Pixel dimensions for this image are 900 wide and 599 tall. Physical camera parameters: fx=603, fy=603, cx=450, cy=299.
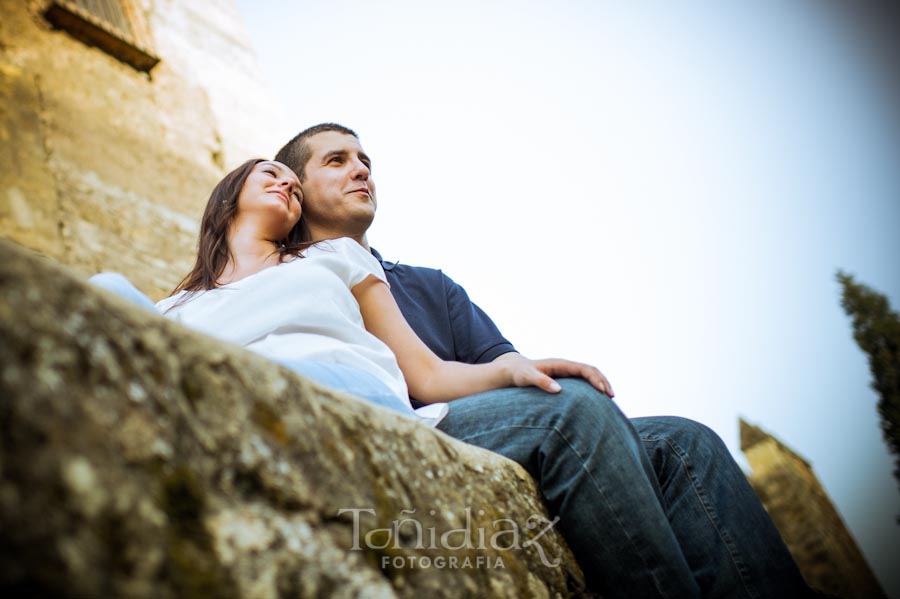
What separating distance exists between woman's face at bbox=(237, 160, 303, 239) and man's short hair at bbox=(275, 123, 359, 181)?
0.32 m

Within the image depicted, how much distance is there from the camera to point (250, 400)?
0.86 m

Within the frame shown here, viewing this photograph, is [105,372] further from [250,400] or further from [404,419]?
[404,419]

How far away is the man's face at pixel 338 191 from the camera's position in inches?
106

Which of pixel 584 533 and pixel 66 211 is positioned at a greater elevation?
pixel 584 533

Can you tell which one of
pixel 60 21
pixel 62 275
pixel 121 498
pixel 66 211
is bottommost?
pixel 66 211

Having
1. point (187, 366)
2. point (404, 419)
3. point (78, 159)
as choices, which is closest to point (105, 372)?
point (187, 366)

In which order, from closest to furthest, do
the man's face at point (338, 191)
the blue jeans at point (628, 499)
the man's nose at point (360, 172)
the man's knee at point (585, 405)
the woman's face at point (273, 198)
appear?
1. the blue jeans at point (628, 499)
2. the man's knee at point (585, 405)
3. the woman's face at point (273, 198)
4. the man's face at point (338, 191)
5. the man's nose at point (360, 172)

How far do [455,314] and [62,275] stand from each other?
1.97m

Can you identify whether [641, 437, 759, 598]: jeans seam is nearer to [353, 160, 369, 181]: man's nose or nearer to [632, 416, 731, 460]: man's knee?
[632, 416, 731, 460]: man's knee

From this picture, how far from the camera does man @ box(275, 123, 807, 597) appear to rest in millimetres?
1478

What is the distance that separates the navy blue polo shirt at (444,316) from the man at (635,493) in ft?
2.08

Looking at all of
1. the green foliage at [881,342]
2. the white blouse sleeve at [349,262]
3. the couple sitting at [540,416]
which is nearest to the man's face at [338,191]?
the couple sitting at [540,416]

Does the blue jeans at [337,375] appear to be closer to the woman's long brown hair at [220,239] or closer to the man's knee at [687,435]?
the woman's long brown hair at [220,239]

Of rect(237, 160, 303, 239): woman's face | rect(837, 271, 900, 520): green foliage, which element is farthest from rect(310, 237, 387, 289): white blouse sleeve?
rect(837, 271, 900, 520): green foliage
